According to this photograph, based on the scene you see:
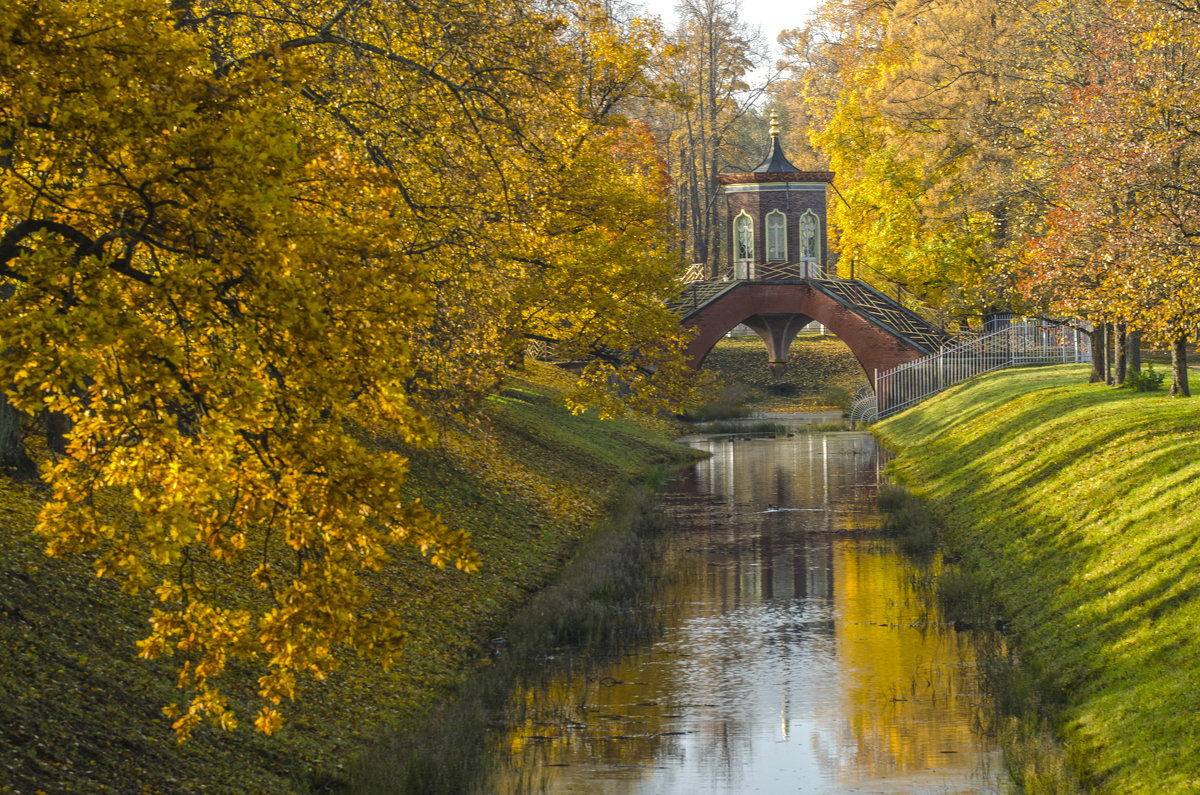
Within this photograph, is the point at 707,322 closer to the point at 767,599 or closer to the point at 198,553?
the point at 767,599

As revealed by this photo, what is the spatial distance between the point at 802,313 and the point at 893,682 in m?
36.7

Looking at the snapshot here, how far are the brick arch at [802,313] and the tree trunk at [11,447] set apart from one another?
34.4m

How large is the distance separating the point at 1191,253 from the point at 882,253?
104 ft

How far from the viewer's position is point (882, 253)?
47125mm

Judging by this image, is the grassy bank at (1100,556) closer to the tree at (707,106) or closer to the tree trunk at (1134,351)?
the tree trunk at (1134,351)

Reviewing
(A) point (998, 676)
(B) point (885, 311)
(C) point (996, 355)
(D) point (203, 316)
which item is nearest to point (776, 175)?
(B) point (885, 311)

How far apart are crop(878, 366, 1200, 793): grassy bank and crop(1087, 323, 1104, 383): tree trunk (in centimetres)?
233

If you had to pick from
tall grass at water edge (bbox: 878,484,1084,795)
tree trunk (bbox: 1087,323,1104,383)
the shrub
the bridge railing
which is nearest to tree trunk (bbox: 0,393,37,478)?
tall grass at water edge (bbox: 878,484,1084,795)

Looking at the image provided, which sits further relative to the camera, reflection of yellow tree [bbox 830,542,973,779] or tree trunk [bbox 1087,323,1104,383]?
tree trunk [bbox 1087,323,1104,383]

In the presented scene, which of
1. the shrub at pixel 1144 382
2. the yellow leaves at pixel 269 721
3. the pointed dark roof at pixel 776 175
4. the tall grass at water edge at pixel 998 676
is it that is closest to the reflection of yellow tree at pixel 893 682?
the tall grass at water edge at pixel 998 676

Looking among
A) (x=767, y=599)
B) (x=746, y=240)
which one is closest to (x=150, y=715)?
(x=767, y=599)

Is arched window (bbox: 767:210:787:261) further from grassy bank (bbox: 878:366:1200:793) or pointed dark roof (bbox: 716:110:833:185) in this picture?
grassy bank (bbox: 878:366:1200:793)

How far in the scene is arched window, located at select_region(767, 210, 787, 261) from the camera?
52.0 metres

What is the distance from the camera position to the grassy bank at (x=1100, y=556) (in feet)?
34.2
